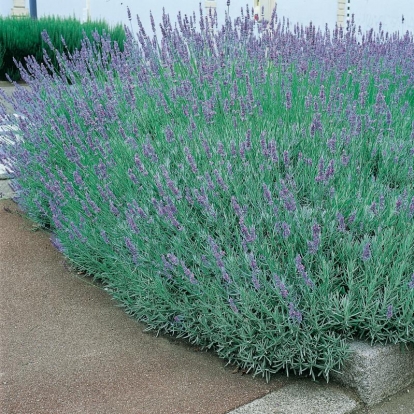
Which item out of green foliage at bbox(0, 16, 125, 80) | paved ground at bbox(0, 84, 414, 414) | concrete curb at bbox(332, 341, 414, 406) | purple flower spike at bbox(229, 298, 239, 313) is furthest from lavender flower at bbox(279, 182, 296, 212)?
green foliage at bbox(0, 16, 125, 80)

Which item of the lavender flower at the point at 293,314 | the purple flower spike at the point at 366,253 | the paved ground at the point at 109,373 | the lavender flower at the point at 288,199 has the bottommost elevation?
the paved ground at the point at 109,373

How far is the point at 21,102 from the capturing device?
4570 mm

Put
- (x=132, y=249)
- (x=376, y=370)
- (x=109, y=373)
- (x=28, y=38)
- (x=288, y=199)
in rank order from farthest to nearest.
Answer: (x=28, y=38) < (x=132, y=249) < (x=109, y=373) < (x=288, y=199) < (x=376, y=370)

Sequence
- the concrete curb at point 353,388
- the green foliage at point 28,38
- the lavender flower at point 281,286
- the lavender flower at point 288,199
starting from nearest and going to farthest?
the lavender flower at point 281,286 → the concrete curb at point 353,388 → the lavender flower at point 288,199 → the green foliage at point 28,38

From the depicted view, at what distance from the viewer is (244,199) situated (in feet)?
9.09

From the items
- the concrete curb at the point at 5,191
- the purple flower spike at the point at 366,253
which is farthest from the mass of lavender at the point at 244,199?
the concrete curb at the point at 5,191

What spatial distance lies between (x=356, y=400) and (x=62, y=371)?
1.19m

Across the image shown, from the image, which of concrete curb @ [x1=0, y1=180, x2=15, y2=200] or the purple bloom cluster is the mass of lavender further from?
concrete curb @ [x1=0, y1=180, x2=15, y2=200]

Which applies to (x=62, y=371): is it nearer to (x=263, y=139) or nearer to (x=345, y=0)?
(x=263, y=139)

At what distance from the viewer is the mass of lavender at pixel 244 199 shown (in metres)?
2.46

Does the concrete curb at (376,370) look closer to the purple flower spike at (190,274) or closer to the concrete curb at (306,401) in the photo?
the concrete curb at (306,401)

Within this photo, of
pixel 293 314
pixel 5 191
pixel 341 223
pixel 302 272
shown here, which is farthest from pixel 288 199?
pixel 5 191

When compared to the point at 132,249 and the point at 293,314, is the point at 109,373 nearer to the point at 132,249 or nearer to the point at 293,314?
the point at 132,249

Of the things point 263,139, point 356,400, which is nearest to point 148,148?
point 263,139
